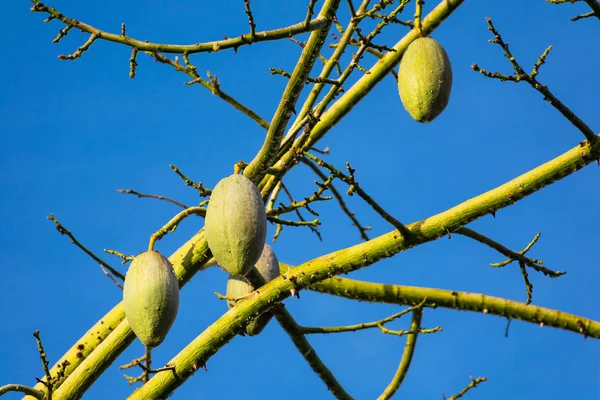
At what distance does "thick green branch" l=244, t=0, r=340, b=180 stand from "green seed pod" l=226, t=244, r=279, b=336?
0.66 meters

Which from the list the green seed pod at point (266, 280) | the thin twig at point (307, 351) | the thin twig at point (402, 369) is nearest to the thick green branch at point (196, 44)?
the green seed pod at point (266, 280)

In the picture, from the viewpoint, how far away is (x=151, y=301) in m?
3.47

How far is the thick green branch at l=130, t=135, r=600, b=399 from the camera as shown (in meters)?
3.78

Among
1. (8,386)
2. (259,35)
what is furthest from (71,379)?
(259,35)

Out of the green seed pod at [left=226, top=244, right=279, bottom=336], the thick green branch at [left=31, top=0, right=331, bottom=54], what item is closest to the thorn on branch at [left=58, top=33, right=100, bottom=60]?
the thick green branch at [left=31, top=0, right=331, bottom=54]

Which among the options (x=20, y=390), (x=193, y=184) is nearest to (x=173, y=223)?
(x=193, y=184)

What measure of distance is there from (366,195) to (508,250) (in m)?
0.94

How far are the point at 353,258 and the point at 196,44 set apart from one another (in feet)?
3.74

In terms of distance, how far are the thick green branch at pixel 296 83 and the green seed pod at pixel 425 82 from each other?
387 mm

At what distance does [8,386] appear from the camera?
12.0 feet

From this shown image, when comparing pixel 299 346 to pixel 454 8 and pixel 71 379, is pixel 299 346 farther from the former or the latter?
pixel 454 8

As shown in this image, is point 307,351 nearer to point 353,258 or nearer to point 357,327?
point 357,327

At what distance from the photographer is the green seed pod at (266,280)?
4.29 m

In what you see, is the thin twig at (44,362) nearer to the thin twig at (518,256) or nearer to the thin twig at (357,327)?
the thin twig at (357,327)
